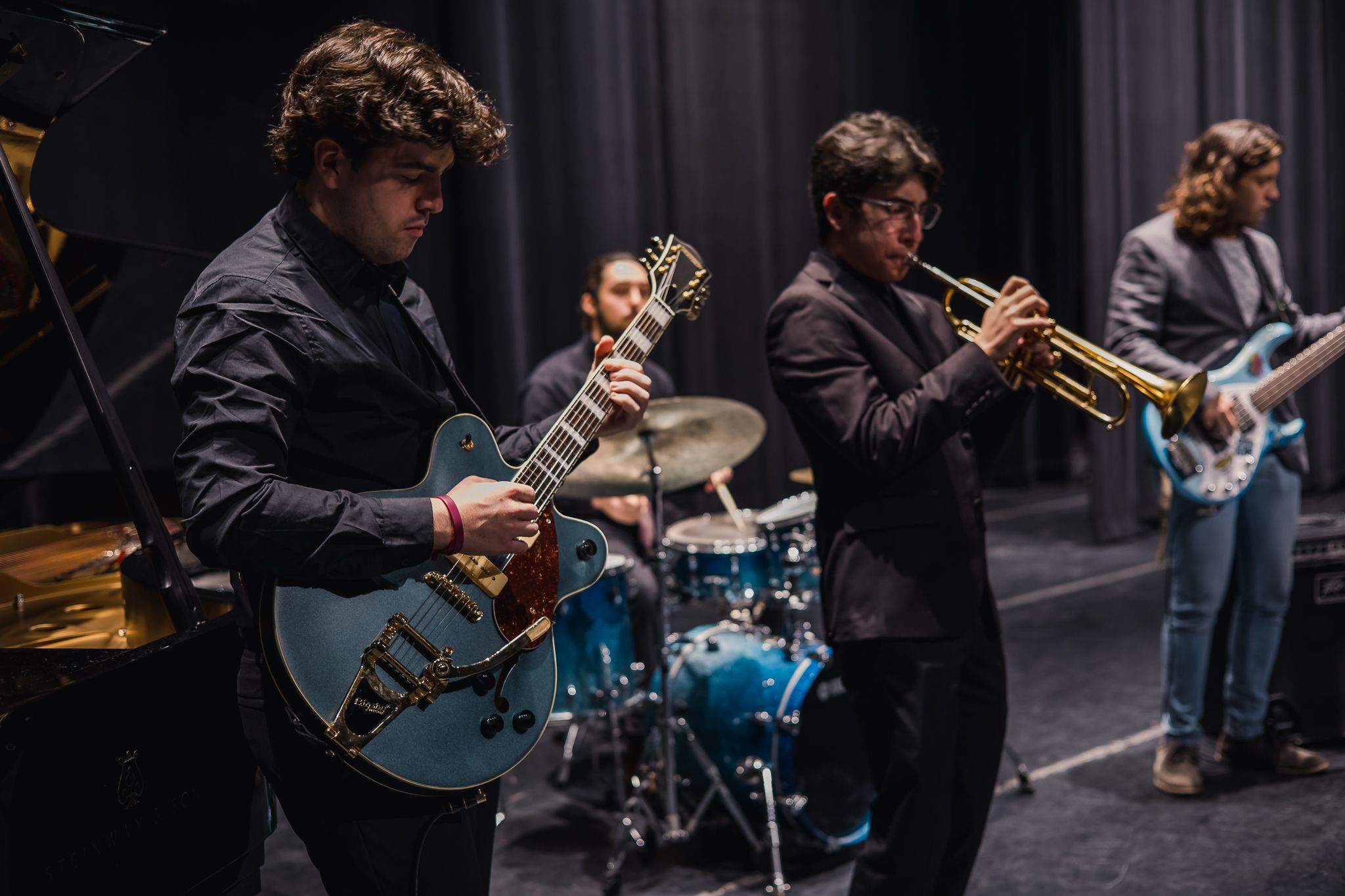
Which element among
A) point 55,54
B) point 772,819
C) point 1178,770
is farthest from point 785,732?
point 55,54

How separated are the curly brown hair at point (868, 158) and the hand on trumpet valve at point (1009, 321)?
0.86ft

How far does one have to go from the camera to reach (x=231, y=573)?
168 cm

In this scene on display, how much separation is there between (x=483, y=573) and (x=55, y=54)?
49.3 inches

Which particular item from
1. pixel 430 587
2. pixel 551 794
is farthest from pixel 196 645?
pixel 551 794

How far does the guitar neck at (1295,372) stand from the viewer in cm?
330

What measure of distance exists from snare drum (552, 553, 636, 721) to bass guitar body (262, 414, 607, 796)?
5.79 feet

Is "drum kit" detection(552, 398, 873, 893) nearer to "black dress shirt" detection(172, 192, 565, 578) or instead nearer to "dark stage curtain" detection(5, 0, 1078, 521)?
"dark stage curtain" detection(5, 0, 1078, 521)

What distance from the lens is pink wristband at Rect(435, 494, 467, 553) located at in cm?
157

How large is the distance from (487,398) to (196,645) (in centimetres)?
365

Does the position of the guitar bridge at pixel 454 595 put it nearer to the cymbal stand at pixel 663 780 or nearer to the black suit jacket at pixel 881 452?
the black suit jacket at pixel 881 452

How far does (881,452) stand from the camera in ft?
6.84

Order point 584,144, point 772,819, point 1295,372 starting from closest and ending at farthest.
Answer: point 772,819 < point 1295,372 < point 584,144

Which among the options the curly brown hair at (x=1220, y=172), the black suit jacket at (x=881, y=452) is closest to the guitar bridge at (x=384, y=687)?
the black suit jacket at (x=881, y=452)

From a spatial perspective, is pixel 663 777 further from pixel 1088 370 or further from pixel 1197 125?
pixel 1197 125
